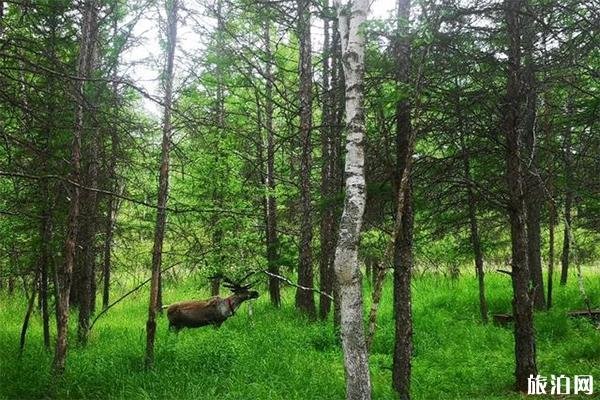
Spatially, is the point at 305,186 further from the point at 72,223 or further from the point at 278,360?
the point at 72,223

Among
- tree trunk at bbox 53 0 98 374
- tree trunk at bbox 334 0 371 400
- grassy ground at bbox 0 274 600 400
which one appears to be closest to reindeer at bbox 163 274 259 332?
grassy ground at bbox 0 274 600 400

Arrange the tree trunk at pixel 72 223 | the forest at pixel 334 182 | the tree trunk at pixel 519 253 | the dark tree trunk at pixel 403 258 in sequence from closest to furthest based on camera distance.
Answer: the forest at pixel 334 182 < the dark tree trunk at pixel 403 258 < the tree trunk at pixel 519 253 < the tree trunk at pixel 72 223

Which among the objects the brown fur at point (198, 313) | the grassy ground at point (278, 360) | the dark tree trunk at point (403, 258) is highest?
the dark tree trunk at point (403, 258)

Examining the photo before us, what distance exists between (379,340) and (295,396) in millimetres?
4405

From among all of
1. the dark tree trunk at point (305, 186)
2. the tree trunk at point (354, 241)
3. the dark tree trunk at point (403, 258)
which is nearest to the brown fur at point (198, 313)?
the dark tree trunk at point (305, 186)

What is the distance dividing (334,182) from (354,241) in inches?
292

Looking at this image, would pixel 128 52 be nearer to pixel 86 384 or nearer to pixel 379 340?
pixel 86 384

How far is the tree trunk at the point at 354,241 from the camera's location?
5.74m

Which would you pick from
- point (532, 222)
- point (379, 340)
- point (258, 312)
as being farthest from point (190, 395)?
point (532, 222)

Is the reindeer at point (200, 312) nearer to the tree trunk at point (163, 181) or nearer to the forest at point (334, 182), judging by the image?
the forest at point (334, 182)

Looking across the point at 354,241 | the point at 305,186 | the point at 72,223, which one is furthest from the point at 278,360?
the point at 354,241

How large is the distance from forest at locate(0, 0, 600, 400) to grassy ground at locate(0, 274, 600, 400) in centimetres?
6

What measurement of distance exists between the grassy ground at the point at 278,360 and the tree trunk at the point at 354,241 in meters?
1.79

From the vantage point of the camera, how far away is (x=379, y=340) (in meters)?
12.0
